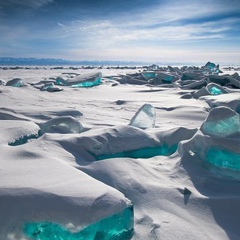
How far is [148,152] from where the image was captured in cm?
174

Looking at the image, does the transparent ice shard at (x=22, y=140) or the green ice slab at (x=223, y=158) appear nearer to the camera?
the green ice slab at (x=223, y=158)

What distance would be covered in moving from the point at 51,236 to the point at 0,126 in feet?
4.27

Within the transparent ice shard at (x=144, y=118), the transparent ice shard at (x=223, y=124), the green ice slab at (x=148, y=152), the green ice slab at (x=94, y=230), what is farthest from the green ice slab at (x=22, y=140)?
the transparent ice shard at (x=223, y=124)

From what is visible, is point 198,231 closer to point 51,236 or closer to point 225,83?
point 51,236

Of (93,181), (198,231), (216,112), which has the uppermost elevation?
(216,112)

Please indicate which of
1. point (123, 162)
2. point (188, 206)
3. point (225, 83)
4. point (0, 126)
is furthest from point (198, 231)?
point (225, 83)

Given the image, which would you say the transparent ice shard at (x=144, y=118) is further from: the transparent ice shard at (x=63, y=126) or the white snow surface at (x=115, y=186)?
the transparent ice shard at (x=63, y=126)

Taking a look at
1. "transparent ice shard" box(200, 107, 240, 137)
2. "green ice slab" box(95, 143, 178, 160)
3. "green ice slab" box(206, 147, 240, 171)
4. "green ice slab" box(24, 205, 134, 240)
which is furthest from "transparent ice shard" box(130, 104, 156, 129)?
"green ice slab" box(24, 205, 134, 240)

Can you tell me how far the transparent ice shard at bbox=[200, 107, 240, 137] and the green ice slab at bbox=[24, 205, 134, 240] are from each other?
2.69ft

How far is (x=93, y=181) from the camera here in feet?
3.56

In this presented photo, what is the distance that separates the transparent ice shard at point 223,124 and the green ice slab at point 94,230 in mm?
820

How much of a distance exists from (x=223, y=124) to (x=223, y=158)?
0.23 m

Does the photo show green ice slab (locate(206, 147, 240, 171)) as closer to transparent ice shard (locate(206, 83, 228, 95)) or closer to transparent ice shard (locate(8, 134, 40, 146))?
transparent ice shard (locate(8, 134, 40, 146))

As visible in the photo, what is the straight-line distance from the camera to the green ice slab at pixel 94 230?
2.81ft
